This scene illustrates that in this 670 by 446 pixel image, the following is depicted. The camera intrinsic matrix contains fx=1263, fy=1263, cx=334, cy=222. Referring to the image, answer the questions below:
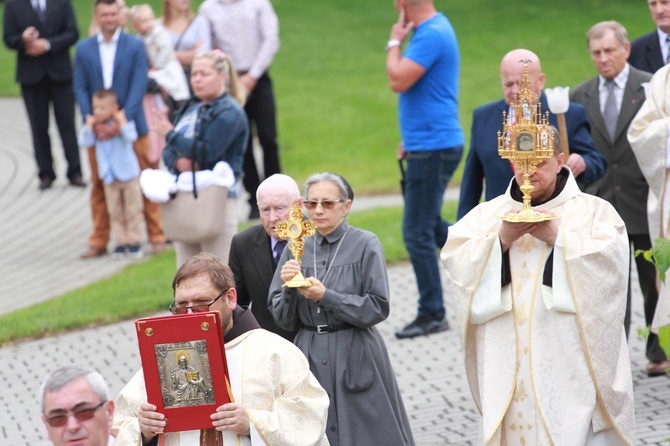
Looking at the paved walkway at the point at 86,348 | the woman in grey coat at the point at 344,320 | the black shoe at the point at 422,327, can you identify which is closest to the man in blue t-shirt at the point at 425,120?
the black shoe at the point at 422,327

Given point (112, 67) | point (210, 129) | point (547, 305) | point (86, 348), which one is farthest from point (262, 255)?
point (112, 67)

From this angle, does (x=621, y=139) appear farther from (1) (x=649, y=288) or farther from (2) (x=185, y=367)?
(2) (x=185, y=367)

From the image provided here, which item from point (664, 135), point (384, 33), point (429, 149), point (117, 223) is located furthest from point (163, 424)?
point (384, 33)

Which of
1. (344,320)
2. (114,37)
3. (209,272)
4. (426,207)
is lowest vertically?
(426,207)

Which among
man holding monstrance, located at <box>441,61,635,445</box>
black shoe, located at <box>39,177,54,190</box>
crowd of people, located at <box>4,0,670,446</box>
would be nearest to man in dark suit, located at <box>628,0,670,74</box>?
crowd of people, located at <box>4,0,670,446</box>

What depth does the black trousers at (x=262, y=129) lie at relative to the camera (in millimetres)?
13812

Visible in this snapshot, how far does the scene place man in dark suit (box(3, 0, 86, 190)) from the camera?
613 inches

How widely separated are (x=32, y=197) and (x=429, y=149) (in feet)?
26.6

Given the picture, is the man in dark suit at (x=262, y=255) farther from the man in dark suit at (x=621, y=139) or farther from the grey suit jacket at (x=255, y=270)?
the man in dark suit at (x=621, y=139)

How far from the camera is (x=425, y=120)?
9.83 m

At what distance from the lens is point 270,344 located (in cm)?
543

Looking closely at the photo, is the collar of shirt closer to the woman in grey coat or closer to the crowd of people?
the crowd of people

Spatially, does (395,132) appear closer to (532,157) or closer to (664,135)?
(664,135)

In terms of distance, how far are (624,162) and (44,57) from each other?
9.05 m
